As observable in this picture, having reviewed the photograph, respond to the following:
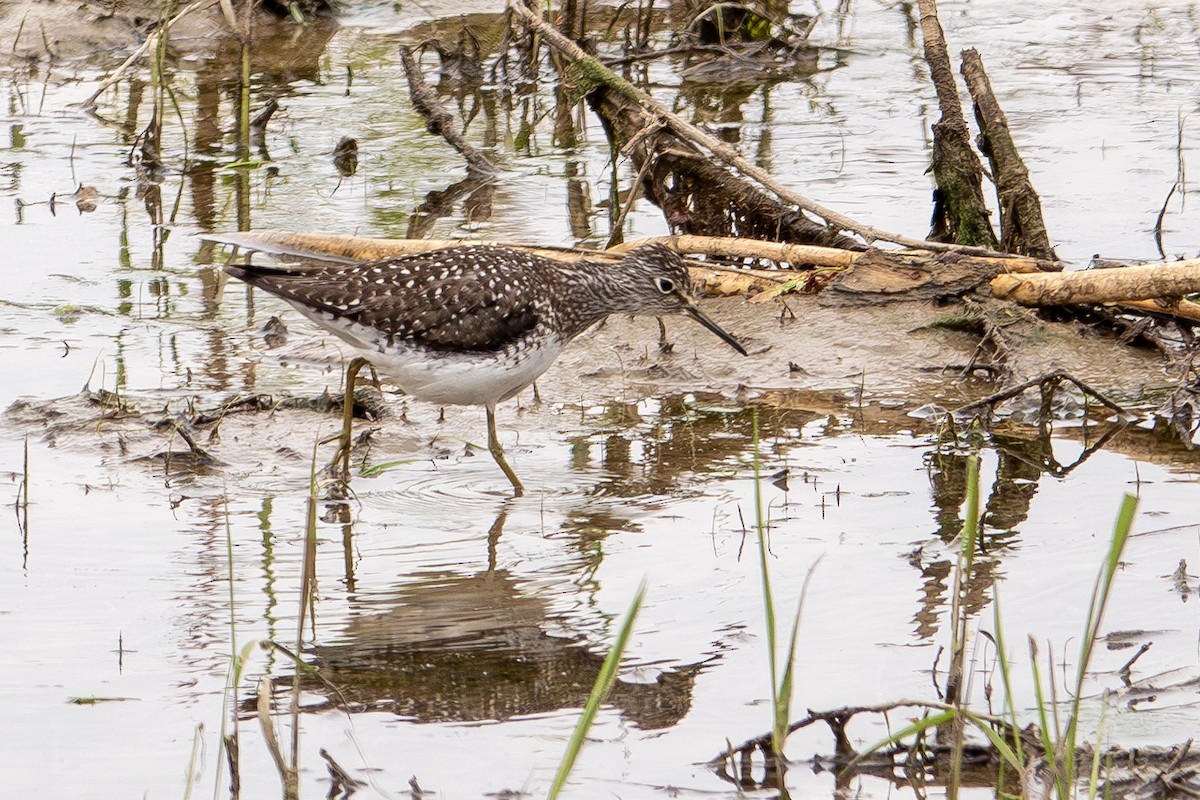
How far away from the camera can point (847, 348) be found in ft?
27.5

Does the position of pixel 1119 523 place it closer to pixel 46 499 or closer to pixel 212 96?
pixel 46 499

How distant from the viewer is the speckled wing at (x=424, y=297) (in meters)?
6.76

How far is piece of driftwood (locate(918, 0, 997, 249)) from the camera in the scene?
28.4 ft

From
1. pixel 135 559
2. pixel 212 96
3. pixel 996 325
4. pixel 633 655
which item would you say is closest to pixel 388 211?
pixel 212 96

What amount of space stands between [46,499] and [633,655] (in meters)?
2.74

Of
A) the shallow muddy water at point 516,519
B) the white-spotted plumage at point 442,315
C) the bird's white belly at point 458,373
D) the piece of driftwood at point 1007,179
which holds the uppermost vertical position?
the piece of driftwood at point 1007,179

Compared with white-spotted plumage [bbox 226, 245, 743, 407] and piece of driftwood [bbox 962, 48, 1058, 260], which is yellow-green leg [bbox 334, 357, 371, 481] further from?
piece of driftwood [bbox 962, 48, 1058, 260]

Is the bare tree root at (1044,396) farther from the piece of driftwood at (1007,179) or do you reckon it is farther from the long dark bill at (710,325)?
the piece of driftwood at (1007,179)

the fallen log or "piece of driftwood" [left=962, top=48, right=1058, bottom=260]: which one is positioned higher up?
"piece of driftwood" [left=962, top=48, right=1058, bottom=260]

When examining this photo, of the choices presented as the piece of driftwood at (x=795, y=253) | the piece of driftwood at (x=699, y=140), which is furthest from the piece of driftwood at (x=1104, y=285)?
the piece of driftwood at (x=699, y=140)

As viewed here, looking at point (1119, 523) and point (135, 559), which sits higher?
point (1119, 523)

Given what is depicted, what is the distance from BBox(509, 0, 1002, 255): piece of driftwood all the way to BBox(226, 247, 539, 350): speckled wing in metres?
2.17

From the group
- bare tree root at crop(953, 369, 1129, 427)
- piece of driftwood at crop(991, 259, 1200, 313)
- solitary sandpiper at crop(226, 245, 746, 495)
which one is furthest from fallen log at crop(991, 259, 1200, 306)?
solitary sandpiper at crop(226, 245, 746, 495)

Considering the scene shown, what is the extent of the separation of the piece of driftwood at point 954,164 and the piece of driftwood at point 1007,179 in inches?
4.0
